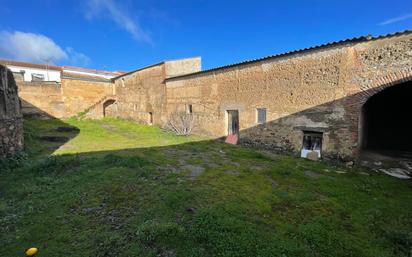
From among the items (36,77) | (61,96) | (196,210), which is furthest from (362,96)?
(36,77)

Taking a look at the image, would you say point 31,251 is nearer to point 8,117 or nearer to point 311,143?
point 8,117

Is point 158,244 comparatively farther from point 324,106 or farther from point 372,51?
point 372,51

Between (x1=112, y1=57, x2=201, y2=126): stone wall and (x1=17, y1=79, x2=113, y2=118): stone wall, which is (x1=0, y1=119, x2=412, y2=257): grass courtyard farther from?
(x1=17, y1=79, x2=113, y2=118): stone wall

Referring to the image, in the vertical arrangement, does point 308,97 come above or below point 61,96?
below

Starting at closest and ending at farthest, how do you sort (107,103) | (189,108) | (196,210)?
(196,210), (189,108), (107,103)

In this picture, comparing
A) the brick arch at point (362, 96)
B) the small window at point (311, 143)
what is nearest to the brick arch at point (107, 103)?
the small window at point (311, 143)

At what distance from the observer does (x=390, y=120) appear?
39.0 ft

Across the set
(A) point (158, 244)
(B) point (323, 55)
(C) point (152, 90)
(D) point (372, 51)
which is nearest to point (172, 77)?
(C) point (152, 90)

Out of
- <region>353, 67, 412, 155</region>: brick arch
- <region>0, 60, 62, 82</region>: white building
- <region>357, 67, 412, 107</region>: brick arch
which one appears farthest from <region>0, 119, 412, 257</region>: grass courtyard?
<region>0, 60, 62, 82</region>: white building

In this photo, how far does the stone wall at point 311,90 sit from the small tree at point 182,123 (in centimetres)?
244

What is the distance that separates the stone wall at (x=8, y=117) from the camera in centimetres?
729

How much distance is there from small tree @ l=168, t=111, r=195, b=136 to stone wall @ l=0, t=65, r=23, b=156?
9.16 metres

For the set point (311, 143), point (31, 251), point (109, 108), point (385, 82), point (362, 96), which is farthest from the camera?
point (109, 108)

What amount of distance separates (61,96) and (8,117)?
52.0 feet
